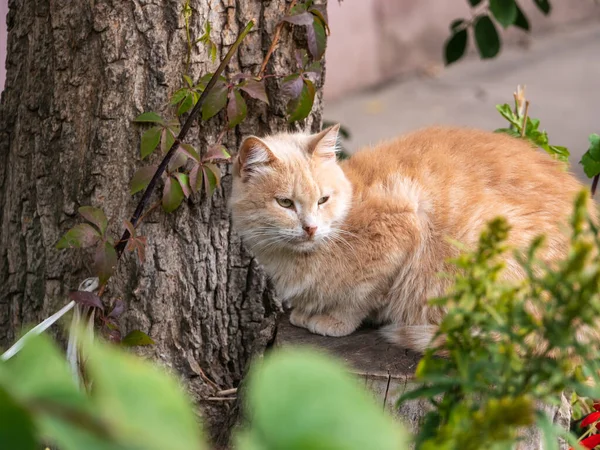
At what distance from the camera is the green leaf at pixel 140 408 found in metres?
0.46

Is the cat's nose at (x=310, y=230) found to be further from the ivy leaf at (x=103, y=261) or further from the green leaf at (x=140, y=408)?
the green leaf at (x=140, y=408)

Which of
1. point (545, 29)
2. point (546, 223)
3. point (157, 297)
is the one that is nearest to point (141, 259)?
point (157, 297)

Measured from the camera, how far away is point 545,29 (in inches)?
312

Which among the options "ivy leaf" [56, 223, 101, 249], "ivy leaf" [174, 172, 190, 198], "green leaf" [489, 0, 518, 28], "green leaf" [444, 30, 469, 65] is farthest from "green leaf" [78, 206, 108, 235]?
"green leaf" [444, 30, 469, 65]

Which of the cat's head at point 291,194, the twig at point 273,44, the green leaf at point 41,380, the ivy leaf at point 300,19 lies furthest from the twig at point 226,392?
the green leaf at point 41,380

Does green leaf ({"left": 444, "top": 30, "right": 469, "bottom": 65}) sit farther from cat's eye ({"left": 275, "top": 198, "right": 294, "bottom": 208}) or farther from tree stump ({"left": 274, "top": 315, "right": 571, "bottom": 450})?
tree stump ({"left": 274, "top": 315, "right": 571, "bottom": 450})

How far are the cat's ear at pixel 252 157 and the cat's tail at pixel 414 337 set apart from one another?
2.09 ft

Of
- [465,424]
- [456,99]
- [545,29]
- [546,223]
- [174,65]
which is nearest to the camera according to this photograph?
[465,424]

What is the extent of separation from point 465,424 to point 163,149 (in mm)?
1524

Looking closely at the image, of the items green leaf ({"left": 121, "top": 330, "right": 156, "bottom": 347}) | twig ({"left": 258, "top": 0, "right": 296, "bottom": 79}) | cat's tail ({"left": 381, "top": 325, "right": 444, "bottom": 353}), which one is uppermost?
twig ({"left": 258, "top": 0, "right": 296, "bottom": 79})

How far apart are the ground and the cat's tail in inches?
160

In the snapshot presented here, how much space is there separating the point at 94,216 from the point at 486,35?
151 cm

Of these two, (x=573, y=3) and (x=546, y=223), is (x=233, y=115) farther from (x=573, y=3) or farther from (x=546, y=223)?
(x=573, y=3)

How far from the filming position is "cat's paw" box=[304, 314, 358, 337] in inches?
88.8
